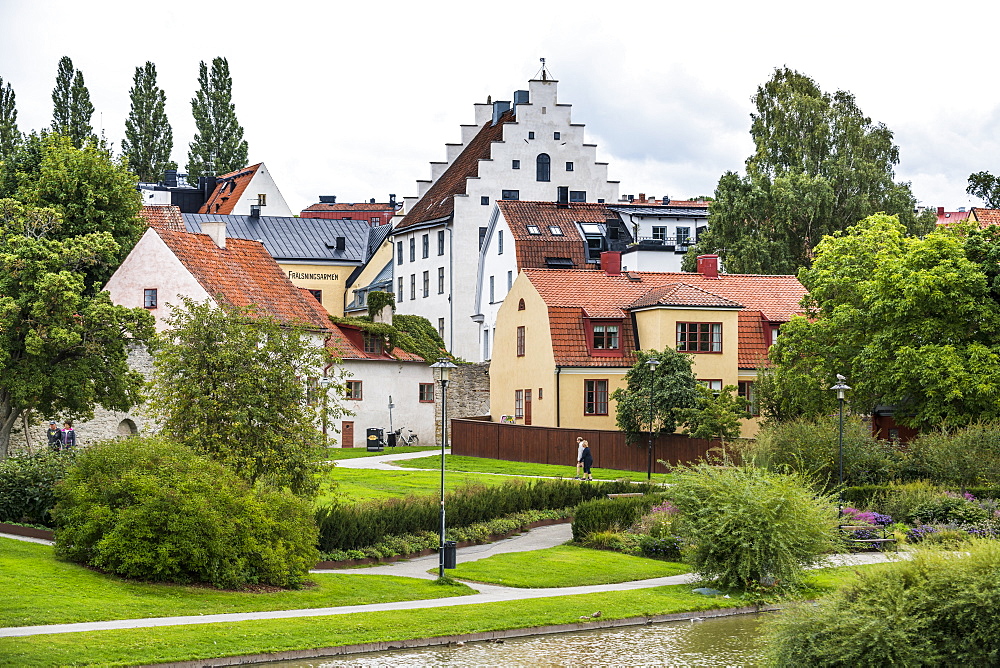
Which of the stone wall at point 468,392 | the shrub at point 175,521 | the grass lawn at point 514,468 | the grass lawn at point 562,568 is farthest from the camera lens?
the stone wall at point 468,392

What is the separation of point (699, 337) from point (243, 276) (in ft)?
67.0

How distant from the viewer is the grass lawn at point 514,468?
178ft

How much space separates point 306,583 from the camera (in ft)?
98.4

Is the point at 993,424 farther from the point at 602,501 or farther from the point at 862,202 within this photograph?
the point at 862,202

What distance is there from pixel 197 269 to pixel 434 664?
123ft

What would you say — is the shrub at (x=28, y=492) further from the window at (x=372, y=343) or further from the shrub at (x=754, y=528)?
the window at (x=372, y=343)

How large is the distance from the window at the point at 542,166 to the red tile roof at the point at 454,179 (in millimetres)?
3061

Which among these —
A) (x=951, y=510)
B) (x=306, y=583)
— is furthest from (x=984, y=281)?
(x=306, y=583)

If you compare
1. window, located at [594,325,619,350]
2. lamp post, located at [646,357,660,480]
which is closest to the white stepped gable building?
window, located at [594,325,619,350]

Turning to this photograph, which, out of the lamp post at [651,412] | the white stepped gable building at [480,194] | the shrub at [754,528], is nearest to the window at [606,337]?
the lamp post at [651,412]

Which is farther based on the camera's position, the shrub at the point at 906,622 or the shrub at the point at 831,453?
the shrub at the point at 831,453

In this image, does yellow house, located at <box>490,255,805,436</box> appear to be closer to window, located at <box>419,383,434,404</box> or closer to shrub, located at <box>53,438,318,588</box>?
window, located at <box>419,383,434,404</box>

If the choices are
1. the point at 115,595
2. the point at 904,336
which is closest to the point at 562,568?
the point at 115,595

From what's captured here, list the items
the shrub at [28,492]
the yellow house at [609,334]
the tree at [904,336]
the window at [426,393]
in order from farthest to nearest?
the window at [426,393], the yellow house at [609,334], the tree at [904,336], the shrub at [28,492]
